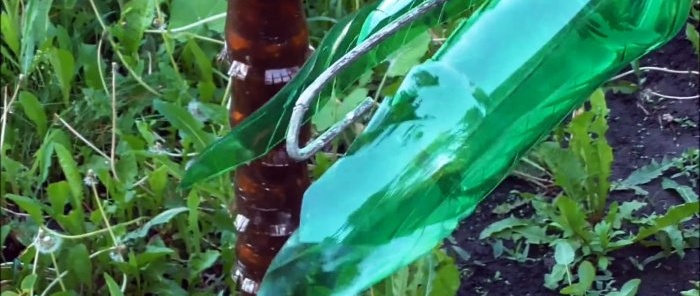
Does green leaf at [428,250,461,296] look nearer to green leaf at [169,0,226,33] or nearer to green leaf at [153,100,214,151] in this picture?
green leaf at [153,100,214,151]

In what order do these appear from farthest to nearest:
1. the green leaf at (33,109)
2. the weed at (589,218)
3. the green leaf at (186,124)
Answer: the green leaf at (33,109), the green leaf at (186,124), the weed at (589,218)

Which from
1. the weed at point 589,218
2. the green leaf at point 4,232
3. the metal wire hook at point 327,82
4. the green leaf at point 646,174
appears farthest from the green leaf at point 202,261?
the metal wire hook at point 327,82

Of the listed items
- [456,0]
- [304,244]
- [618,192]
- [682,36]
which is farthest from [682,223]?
[304,244]

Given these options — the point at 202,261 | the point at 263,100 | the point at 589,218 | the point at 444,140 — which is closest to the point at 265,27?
the point at 263,100

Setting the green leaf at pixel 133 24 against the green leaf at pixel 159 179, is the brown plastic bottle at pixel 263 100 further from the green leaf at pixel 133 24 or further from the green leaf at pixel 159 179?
the green leaf at pixel 133 24

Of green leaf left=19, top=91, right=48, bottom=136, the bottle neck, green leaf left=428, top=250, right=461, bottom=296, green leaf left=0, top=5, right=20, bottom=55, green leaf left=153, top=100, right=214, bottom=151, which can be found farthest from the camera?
green leaf left=0, top=5, right=20, bottom=55

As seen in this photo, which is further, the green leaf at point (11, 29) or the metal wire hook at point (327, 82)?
the green leaf at point (11, 29)

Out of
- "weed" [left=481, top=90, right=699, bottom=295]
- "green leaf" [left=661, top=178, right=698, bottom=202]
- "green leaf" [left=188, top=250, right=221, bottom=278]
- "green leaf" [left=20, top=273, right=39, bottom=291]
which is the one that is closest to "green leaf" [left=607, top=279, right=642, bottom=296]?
"weed" [left=481, top=90, right=699, bottom=295]

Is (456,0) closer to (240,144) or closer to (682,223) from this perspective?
(240,144)
